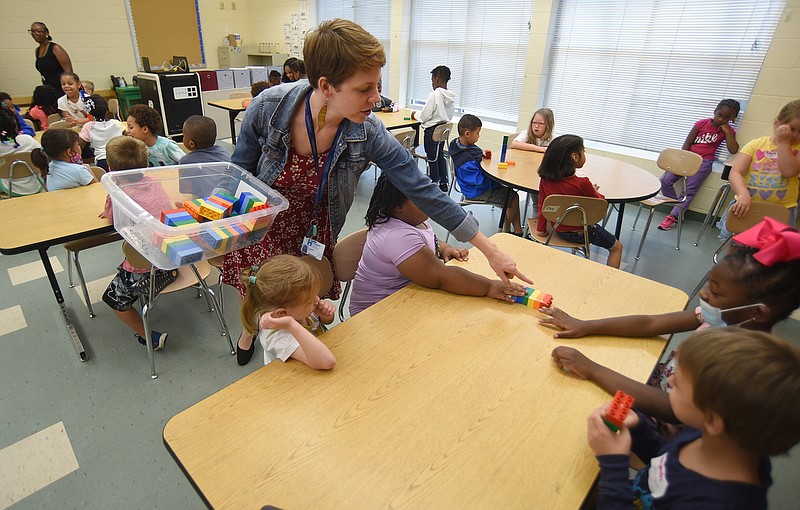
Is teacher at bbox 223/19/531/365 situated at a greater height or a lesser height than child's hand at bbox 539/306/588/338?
greater

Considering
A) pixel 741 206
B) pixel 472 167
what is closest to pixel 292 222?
pixel 472 167

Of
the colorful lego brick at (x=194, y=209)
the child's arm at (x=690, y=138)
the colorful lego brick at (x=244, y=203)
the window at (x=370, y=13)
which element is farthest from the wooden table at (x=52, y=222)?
the window at (x=370, y=13)

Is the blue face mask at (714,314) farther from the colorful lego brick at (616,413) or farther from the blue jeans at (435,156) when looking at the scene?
the blue jeans at (435,156)

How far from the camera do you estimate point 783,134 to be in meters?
2.70

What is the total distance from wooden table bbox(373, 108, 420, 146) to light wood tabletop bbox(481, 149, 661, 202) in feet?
4.94

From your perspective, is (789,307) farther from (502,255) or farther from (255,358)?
(255,358)

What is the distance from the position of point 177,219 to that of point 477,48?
220 inches

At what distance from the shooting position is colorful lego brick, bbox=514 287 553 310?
4.40 ft

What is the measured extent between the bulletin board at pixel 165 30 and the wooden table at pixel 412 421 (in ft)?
26.2

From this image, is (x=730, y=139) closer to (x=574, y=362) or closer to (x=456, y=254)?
(x=456, y=254)

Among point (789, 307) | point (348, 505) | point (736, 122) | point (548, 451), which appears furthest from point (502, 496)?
point (736, 122)

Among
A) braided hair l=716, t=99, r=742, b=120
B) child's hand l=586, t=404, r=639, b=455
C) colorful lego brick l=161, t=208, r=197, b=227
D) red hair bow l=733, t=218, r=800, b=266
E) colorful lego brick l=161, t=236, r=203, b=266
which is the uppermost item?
braided hair l=716, t=99, r=742, b=120

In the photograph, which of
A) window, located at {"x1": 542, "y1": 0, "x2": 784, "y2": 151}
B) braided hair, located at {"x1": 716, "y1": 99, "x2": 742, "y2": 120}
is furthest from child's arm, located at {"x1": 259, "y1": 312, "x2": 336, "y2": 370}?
window, located at {"x1": 542, "y1": 0, "x2": 784, "y2": 151}

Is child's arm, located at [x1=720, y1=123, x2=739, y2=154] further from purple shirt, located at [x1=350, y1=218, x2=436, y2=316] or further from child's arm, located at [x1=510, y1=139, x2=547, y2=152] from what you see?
purple shirt, located at [x1=350, y1=218, x2=436, y2=316]
